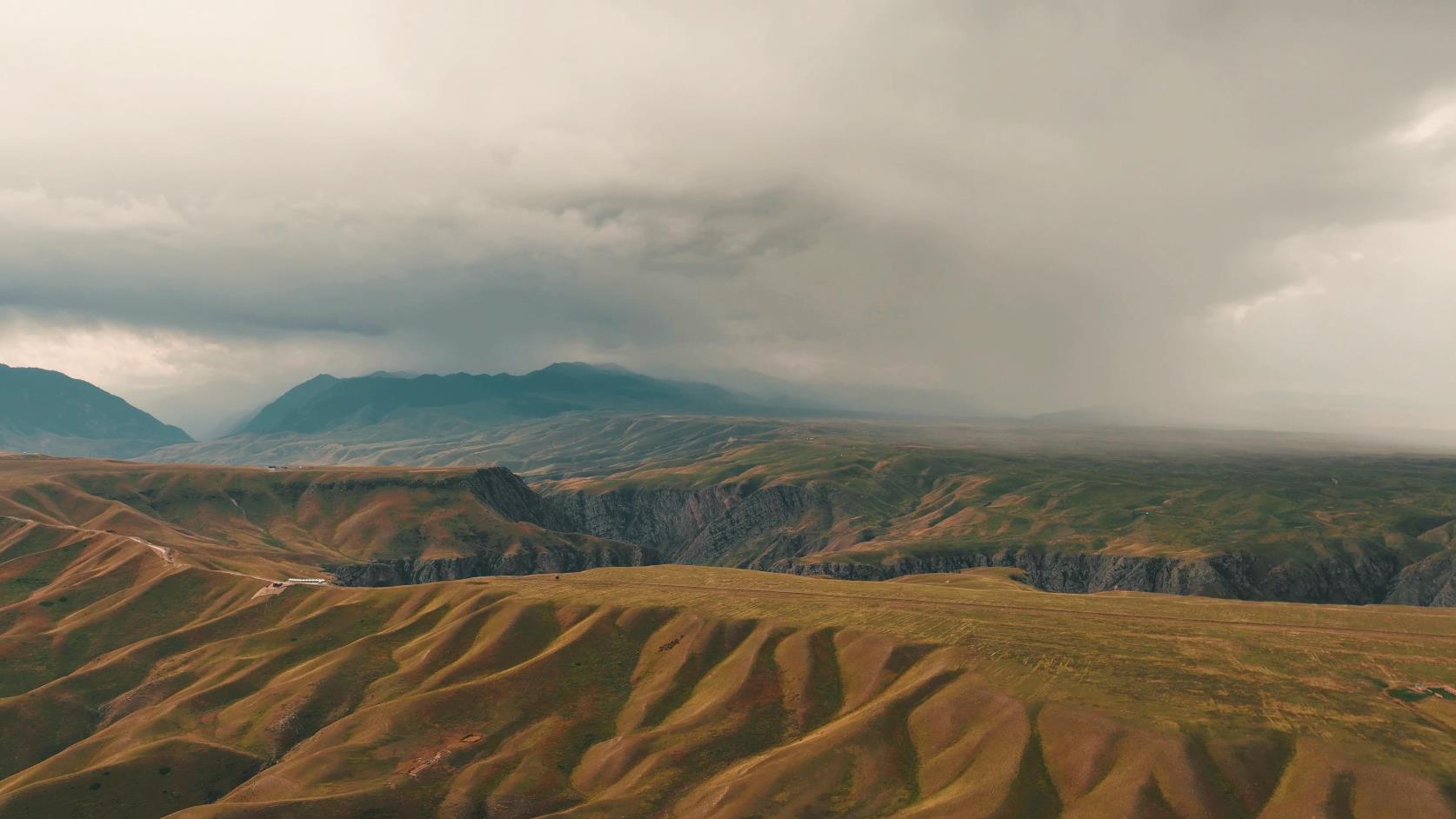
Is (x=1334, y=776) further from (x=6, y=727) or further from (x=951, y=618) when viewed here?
(x=6, y=727)

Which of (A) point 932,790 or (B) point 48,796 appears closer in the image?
(A) point 932,790

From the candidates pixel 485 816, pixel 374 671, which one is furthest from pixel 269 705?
pixel 485 816

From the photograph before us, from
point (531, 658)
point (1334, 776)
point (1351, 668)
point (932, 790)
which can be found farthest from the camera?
point (531, 658)

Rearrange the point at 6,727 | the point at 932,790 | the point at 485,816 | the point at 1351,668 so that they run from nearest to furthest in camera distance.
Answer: the point at 932,790, the point at 485,816, the point at 1351,668, the point at 6,727

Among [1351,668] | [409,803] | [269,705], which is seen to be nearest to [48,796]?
[269,705]

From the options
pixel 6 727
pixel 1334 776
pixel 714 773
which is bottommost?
pixel 6 727

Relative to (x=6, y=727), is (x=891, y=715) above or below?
above

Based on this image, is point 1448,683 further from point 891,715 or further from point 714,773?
point 714,773
